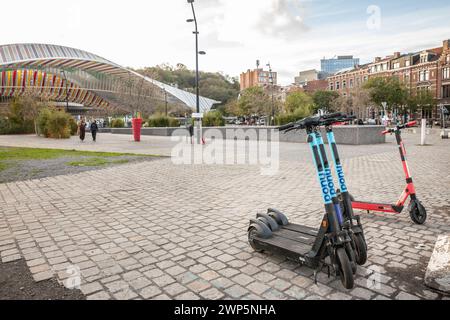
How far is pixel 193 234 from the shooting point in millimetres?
4773

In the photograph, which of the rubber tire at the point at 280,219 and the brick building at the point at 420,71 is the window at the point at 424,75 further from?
the rubber tire at the point at 280,219

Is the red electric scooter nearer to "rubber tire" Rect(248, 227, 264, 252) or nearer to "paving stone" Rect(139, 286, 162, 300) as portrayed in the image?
"rubber tire" Rect(248, 227, 264, 252)

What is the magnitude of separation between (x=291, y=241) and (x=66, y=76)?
86375 mm

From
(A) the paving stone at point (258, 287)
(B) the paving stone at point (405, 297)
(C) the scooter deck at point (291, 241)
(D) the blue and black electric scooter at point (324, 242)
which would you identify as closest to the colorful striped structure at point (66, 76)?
(C) the scooter deck at point (291, 241)

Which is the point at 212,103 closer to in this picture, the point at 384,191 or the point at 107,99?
the point at 107,99

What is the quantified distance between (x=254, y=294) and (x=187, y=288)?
64 cm

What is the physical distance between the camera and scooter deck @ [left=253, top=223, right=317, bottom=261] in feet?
11.4

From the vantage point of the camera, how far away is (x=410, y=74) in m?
70.5

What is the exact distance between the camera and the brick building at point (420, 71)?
6316cm

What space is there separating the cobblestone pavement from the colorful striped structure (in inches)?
1699

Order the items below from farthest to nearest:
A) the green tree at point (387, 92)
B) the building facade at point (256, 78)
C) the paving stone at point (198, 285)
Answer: the building facade at point (256, 78) < the green tree at point (387, 92) < the paving stone at point (198, 285)

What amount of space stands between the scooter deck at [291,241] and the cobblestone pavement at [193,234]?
19cm

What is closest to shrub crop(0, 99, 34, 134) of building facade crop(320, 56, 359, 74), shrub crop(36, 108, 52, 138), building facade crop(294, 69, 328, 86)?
shrub crop(36, 108, 52, 138)

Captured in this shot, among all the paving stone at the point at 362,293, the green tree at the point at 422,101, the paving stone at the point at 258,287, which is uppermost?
the green tree at the point at 422,101
